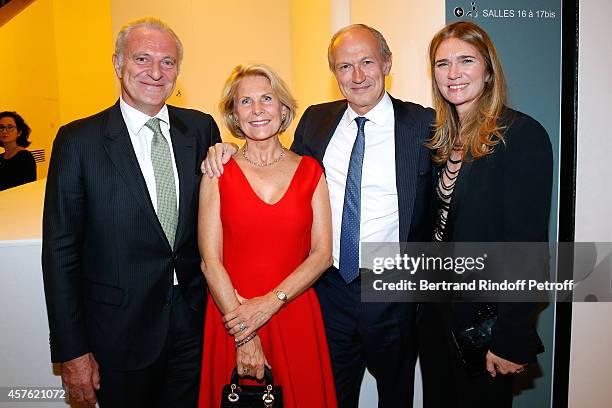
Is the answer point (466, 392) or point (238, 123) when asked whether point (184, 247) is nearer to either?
point (238, 123)

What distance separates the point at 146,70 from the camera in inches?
79.8

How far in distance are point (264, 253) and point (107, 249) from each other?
0.59m

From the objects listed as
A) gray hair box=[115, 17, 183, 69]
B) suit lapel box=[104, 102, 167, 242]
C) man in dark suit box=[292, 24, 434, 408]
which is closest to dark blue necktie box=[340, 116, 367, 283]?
man in dark suit box=[292, 24, 434, 408]

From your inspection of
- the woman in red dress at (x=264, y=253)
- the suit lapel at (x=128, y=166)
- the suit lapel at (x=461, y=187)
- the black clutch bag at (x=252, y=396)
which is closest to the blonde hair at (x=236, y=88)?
the woman in red dress at (x=264, y=253)

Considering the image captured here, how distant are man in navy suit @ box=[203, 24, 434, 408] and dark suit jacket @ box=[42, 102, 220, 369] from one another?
0.68 meters

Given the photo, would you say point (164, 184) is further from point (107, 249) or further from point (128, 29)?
point (128, 29)

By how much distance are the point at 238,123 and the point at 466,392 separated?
1444mm

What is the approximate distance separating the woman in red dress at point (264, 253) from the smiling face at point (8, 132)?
4219 millimetres

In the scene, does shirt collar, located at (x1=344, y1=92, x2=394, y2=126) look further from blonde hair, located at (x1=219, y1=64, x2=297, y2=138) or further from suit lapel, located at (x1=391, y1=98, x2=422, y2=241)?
blonde hair, located at (x1=219, y1=64, x2=297, y2=138)

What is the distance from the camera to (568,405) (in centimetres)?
269

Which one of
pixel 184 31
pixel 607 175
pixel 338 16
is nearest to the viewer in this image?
pixel 607 175

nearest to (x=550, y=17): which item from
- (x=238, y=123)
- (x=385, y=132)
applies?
(x=385, y=132)

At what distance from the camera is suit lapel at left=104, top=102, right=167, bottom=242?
6.26ft

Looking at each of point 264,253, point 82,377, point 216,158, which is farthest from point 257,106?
point 82,377
